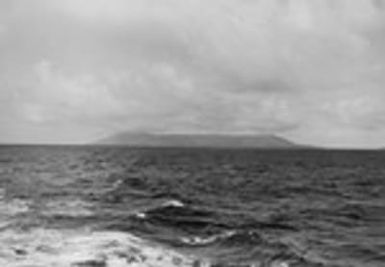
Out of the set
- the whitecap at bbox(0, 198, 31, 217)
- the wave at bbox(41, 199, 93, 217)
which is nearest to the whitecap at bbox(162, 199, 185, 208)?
the wave at bbox(41, 199, 93, 217)

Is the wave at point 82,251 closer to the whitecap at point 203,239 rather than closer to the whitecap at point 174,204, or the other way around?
the whitecap at point 203,239

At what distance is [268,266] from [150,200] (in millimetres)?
24076

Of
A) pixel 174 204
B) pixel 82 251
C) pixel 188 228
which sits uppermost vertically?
pixel 82 251

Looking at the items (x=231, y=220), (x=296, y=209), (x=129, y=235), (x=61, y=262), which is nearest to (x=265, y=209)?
(x=296, y=209)

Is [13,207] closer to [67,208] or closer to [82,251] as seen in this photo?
[67,208]

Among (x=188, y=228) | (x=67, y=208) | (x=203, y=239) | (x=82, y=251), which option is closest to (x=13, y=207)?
(x=67, y=208)

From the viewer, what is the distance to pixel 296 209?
125 ft

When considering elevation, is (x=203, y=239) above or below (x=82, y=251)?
below

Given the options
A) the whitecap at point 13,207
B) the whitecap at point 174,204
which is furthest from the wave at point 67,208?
the whitecap at point 174,204

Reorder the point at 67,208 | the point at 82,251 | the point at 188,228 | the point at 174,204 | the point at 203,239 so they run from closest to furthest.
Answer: the point at 82,251 < the point at 203,239 < the point at 188,228 < the point at 67,208 < the point at 174,204

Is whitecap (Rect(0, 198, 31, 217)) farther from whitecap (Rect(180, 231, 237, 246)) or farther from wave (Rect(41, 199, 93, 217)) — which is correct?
whitecap (Rect(180, 231, 237, 246))

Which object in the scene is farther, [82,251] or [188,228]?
[188,228]

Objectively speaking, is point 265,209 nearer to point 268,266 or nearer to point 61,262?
point 268,266

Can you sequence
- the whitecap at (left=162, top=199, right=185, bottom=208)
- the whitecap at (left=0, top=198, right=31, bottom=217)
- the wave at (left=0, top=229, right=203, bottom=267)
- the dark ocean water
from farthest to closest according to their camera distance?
the whitecap at (left=162, top=199, right=185, bottom=208) < the whitecap at (left=0, top=198, right=31, bottom=217) < the dark ocean water < the wave at (left=0, top=229, right=203, bottom=267)
